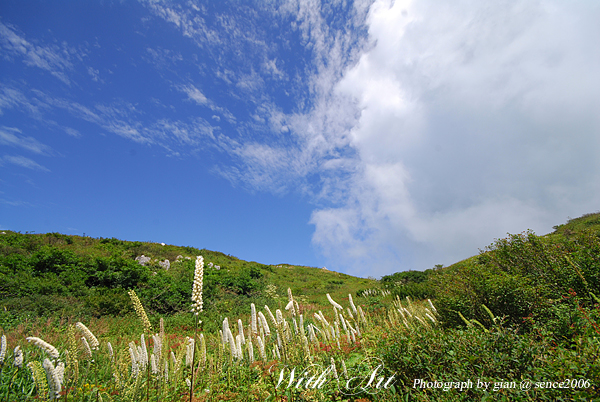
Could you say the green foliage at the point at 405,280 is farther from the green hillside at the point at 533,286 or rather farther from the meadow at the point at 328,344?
the green hillside at the point at 533,286

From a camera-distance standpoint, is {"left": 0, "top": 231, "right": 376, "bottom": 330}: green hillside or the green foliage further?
the green foliage

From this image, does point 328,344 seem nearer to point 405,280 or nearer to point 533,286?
point 533,286

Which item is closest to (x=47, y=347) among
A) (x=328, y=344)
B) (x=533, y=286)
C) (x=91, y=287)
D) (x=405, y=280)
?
(x=328, y=344)

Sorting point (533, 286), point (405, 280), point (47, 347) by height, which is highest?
point (405, 280)

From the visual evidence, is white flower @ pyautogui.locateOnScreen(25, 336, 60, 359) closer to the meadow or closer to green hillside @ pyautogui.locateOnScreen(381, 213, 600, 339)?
the meadow

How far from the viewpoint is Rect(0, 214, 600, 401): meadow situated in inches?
123

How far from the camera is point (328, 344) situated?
5.91m

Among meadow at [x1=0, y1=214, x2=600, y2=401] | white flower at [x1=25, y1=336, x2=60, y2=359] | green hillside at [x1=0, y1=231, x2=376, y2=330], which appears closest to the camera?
white flower at [x1=25, y1=336, x2=60, y2=359]

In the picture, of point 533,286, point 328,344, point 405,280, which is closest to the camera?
point 328,344

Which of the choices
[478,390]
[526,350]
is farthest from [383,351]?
[526,350]

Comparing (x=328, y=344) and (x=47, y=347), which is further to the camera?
(x=328, y=344)

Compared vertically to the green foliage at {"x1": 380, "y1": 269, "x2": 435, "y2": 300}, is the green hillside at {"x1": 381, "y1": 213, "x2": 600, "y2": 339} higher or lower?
lower

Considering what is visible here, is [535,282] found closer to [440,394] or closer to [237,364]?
[440,394]

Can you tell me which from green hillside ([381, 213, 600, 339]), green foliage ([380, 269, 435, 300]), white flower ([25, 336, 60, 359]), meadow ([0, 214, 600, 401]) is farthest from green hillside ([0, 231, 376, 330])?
green hillside ([381, 213, 600, 339])
